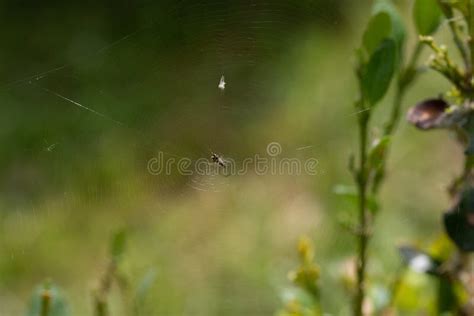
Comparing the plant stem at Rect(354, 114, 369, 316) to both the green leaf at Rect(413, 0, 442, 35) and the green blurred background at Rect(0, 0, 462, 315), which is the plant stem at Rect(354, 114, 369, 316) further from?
A: the green blurred background at Rect(0, 0, 462, 315)

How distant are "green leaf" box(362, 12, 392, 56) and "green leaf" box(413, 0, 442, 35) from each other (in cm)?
5

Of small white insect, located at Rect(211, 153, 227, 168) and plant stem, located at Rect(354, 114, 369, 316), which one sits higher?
small white insect, located at Rect(211, 153, 227, 168)

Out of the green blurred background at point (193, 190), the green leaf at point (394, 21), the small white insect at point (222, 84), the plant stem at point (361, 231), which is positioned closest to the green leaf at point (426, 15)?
the green leaf at point (394, 21)

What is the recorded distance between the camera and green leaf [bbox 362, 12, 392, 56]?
28.4 inches

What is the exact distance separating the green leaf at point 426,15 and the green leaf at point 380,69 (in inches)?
3.3

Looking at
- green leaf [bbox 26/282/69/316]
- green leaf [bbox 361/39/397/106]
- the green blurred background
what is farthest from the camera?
the green blurred background

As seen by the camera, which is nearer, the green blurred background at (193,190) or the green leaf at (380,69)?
the green leaf at (380,69)

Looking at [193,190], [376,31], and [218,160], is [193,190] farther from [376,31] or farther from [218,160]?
[376,31]

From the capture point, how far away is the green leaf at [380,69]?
26.9 inches

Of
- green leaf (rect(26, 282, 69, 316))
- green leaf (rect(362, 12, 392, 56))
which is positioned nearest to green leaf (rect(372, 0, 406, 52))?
green leaf (rect(362, 12, 392, 56))

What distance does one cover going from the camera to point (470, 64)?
2.30 ft

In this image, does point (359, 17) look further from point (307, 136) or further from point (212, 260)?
point (212, 260)

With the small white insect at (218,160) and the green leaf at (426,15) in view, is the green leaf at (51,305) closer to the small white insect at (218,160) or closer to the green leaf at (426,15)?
the small white insect at (218,160)

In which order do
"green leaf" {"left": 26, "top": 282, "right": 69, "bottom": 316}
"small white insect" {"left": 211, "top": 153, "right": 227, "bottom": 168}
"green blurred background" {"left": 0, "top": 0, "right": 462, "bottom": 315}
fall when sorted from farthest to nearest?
"green blurred background" {"left": 0, "top": 0, "right": 462, "bottom": 315} → "small white insect" {"left": 211, "top": 153, "right": 227, "bottom": 168} → "green leaf" {"left": 26, "top": 282, "right": 69, "bottom": 316}
